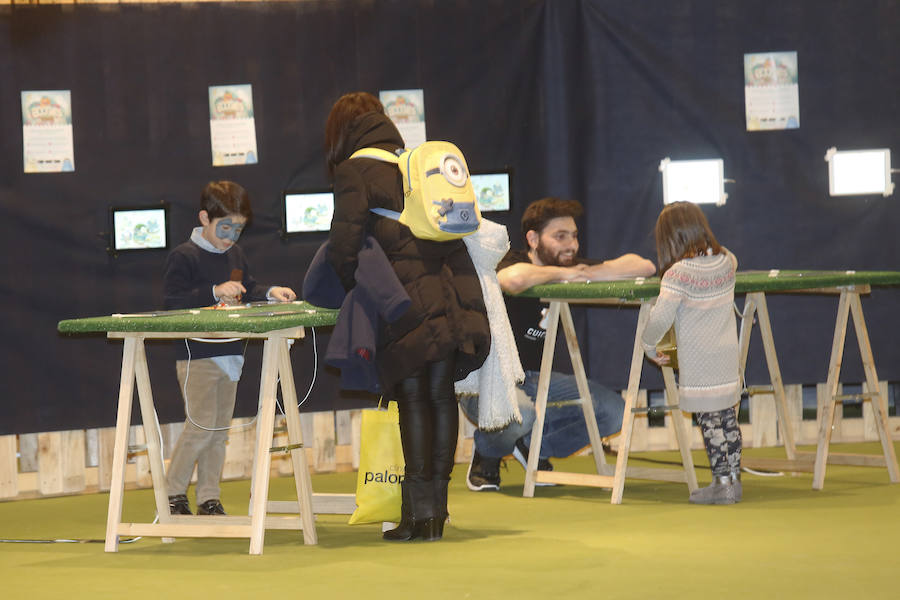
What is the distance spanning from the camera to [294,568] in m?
3.71

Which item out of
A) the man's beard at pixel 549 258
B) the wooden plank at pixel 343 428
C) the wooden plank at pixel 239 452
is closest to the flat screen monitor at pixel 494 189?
the man's beard at pixel 549 258

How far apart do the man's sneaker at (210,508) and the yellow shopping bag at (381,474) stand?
2.47 feet

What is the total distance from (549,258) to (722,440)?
115 centimetres

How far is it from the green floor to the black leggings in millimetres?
260

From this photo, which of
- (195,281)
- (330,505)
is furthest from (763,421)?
(195,281)

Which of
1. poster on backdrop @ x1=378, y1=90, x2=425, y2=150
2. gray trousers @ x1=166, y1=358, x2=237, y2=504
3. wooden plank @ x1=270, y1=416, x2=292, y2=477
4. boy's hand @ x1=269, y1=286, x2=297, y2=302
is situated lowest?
wooden plank @ x1=270, y1=416, x2=292, y2=477

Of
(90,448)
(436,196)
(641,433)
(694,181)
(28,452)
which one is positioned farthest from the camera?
(641,433)

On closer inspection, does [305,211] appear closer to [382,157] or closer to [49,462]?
[49,462]

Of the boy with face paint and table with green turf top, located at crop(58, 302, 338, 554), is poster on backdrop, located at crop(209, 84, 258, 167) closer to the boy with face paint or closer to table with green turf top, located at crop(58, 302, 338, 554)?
the boy with face paint

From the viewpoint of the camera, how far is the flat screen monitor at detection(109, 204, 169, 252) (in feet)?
19.1

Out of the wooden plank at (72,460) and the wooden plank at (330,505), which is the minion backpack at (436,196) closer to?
the wooden plank at (330,505)

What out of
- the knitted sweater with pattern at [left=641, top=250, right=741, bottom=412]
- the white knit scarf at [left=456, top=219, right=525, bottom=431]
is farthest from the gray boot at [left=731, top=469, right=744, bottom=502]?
the white knit scarf at [left=456, top=219, right=525, bottom=431]

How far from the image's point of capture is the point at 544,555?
381cm

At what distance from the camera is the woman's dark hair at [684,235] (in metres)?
4.69
